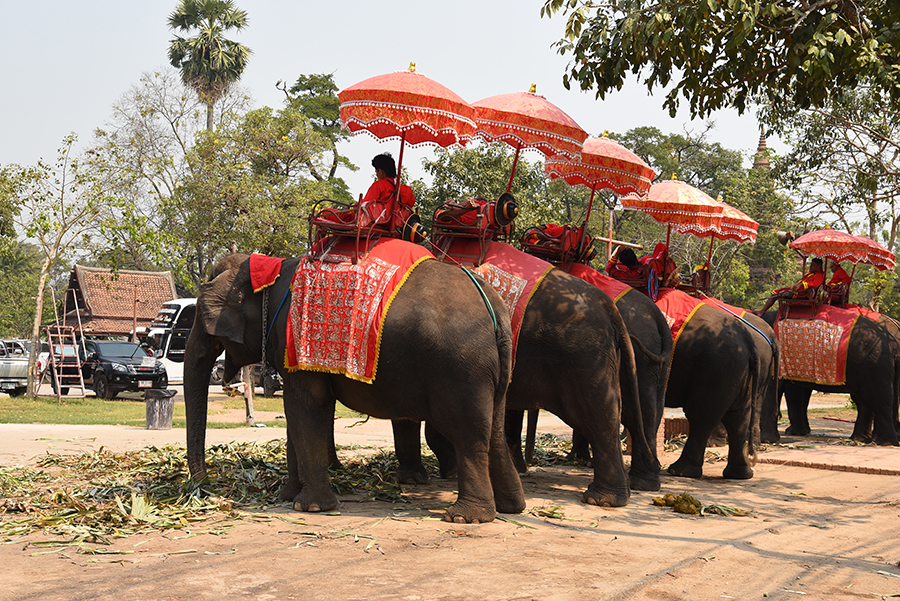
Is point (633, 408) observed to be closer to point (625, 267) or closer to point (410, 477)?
point (410, 477)

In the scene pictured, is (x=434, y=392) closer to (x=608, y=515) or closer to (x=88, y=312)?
(x=608, y=515)

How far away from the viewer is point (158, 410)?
1235 centimetres

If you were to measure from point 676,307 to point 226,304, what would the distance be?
16.3 ft

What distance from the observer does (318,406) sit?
21.1 ft

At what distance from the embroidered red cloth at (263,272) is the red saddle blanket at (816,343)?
8.39 metres

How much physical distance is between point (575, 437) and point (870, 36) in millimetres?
5237

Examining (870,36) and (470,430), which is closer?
(470,430)

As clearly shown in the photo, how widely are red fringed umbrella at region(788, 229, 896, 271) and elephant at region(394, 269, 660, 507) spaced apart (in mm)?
6557

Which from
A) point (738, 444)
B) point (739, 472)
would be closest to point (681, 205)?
point (738, 444)

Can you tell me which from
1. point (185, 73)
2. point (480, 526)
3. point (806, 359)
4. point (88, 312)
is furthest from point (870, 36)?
point (185, 73)

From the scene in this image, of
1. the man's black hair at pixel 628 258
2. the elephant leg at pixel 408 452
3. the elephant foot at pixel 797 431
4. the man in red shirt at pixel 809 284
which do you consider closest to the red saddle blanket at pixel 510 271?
the elephant leg at pixel 408 452

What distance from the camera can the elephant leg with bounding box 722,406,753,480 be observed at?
8.91 metres

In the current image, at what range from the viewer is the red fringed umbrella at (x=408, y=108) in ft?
21.5

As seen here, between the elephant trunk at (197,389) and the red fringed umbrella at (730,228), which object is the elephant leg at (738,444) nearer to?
the red fringed umbrella at (730,228)
